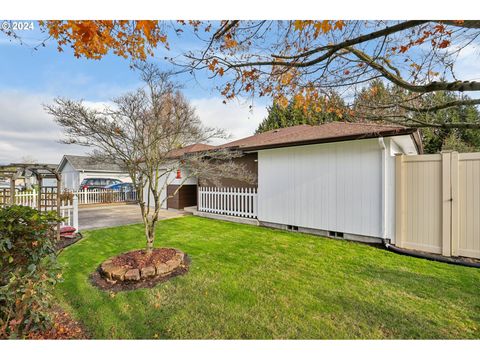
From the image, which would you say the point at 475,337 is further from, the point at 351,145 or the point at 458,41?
the point at 351,145

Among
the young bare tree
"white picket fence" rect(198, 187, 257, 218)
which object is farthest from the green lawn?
"white picket fence" rect(198, 187, 257, 218)

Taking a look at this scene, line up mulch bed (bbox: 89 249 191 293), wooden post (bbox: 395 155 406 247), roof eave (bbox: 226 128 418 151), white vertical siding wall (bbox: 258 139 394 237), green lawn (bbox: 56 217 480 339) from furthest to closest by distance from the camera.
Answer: white vertical siding wall (bbox: 258 139 394 237) < wooden post (bbox: 395 155 406 247) < roof eave (bbox: 226 128 418 151) < mulch bed (bbox: 89 249 191 293) < green lawn (bbox: 56 217 480 339)

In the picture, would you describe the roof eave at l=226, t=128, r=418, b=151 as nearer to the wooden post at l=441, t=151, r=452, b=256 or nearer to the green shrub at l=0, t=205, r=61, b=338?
the wooden post at l=441, t=151, r=452, b=256

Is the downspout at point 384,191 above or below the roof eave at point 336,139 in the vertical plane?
below

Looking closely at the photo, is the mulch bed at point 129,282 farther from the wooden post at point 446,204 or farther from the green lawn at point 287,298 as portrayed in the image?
the wooden post at point 446,204

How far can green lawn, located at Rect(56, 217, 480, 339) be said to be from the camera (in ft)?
7.29

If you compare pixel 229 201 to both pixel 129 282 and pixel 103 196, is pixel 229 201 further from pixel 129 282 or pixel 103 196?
pixel 103 196

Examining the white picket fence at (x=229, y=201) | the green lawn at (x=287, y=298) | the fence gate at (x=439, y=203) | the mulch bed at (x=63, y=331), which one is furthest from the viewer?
the white picket fence at (x=229, y=201)

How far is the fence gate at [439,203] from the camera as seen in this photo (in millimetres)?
4027

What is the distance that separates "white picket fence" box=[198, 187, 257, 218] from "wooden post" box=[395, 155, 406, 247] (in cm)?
392

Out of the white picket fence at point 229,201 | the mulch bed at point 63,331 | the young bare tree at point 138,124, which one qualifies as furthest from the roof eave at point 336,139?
the mulch bed at point 63,331

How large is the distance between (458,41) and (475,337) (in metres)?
3.44

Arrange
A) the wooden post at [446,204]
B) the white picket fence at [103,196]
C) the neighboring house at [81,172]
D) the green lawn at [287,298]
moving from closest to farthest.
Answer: the green lawn at [287,298], the wooden post at [446,204], the white picket fence at [103,196], the neighboring house at [81,172]
